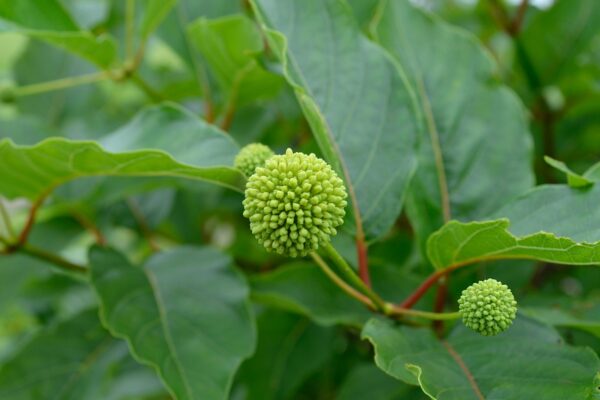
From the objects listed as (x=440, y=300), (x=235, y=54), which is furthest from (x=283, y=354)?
(x=235, y=54)

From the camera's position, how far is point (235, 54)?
4.35 feet

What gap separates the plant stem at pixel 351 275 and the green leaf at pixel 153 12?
2.05 ft

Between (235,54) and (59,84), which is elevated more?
(235,54)

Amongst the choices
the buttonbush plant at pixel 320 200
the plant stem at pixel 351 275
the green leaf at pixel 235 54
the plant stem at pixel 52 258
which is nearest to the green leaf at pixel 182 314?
the buttonbush plant at pixel 320 200

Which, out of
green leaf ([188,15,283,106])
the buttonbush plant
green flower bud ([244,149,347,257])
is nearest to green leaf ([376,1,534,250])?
the buttonbush plant

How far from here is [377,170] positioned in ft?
3.51

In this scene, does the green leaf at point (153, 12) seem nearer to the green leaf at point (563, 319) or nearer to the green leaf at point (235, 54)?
the green leaf at point (235, 54)

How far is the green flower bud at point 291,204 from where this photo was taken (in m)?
0.82

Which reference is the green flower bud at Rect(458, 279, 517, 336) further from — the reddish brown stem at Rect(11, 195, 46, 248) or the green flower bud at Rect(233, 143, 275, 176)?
the reddish brown stem at Rect(11, 195, 46, 248)

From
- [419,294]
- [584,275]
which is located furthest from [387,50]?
[584,275]

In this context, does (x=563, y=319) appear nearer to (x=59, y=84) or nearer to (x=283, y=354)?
(x=283, y=354)

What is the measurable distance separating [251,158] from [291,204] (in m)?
0.15

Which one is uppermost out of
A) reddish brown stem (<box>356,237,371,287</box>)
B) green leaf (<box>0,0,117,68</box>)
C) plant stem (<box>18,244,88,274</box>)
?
green leaf (<box>0,0,117,68</box>)

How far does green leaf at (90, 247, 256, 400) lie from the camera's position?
1.07 m
